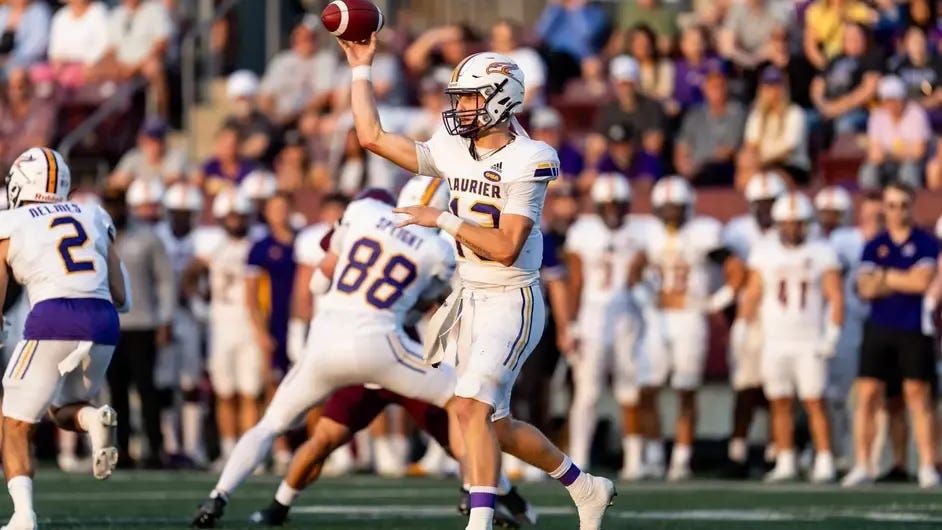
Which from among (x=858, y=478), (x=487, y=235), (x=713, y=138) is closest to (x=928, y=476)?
(x=858, y=478)

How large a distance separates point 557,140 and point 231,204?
2377mm

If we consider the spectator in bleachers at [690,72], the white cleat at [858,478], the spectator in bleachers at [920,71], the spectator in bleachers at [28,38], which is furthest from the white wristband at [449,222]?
the spectator in bleachers at [28,38]

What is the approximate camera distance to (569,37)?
15914mm

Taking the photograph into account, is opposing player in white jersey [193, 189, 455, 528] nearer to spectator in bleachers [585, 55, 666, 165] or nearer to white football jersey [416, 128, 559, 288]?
white football jersey [416, 128, 559, 288]

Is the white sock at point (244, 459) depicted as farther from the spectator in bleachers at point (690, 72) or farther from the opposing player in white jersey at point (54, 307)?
the spectator in bleachers at point (690, 72)

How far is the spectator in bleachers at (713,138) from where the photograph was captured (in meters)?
13.9

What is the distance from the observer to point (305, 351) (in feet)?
28.3

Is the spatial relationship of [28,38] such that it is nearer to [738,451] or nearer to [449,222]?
[738,451]

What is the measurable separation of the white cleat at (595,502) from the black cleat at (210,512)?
1.71 metres

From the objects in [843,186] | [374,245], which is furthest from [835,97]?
[374,245]

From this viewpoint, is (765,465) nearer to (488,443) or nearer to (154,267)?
(154,267)

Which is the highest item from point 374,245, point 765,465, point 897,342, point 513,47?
point 513,47

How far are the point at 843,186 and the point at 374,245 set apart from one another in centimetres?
567

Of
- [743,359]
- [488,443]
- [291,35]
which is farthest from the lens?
[291,35]
